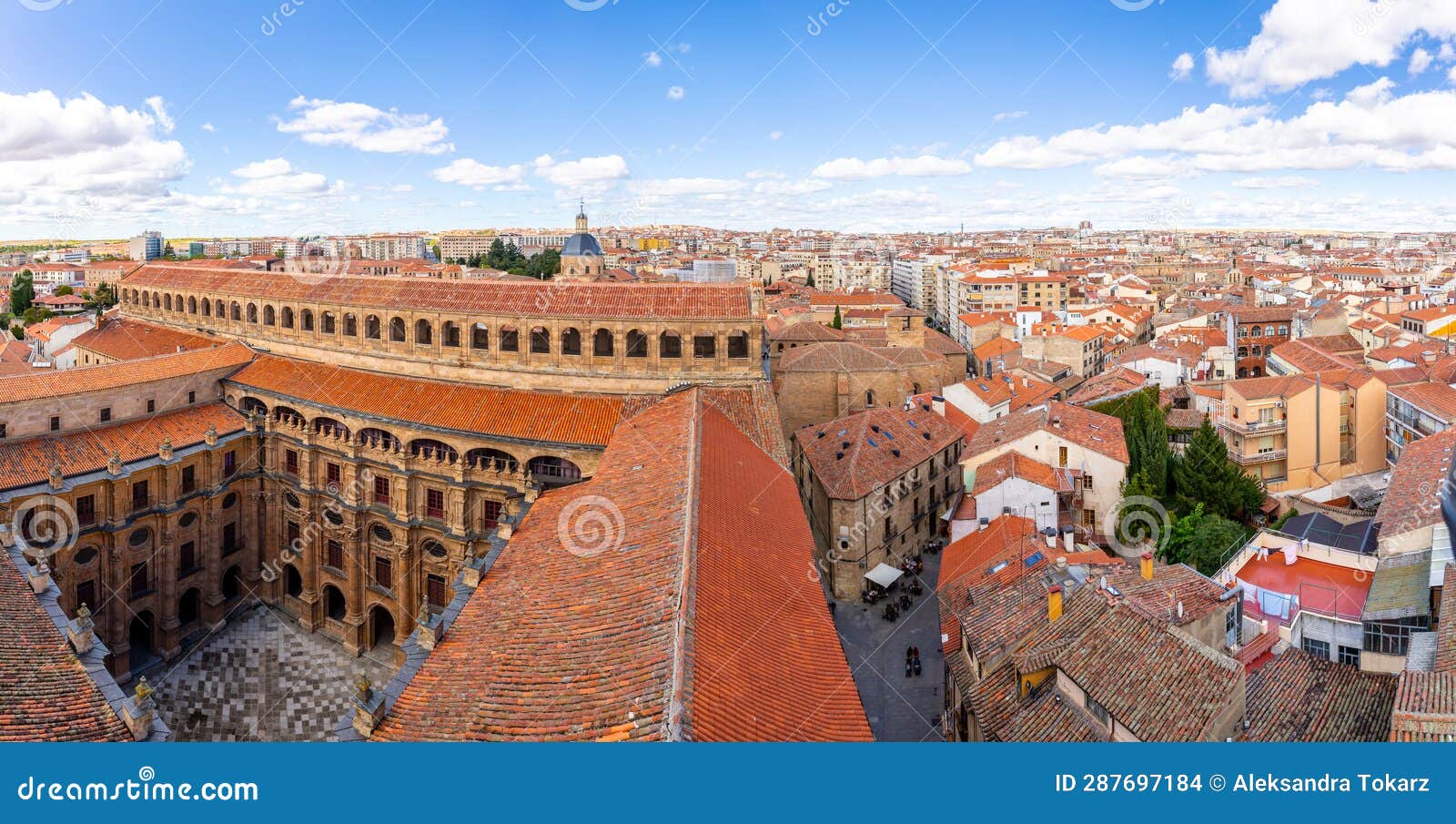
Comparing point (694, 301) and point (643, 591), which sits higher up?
point (694, 301)

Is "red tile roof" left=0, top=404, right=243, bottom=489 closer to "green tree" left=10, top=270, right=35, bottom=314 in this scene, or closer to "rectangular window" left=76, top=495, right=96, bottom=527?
"rectangular window" left=76, top=495, right=96, bottom=527

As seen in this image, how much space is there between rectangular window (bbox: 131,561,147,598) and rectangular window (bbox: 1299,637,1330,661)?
31.9 meters

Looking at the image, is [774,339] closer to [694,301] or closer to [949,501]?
[949,501]

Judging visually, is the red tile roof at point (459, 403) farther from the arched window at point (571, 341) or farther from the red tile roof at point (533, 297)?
the red tile roof at point (533, 297)

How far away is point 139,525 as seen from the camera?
27.5 m

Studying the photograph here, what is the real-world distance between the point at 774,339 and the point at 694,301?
30.0 meters

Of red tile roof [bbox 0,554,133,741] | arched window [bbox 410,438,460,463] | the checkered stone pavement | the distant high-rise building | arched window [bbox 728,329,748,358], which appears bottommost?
the checkered stone pavement

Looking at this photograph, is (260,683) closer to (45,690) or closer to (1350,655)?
(45,690)

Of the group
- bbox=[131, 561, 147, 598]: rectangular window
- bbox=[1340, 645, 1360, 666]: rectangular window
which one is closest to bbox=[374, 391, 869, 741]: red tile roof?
bbox=[1340, 645, 1360, 666]: rectangular window

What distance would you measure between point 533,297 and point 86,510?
1447 centimetres

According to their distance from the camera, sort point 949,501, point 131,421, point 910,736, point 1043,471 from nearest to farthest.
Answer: point 910,736
point 131,421
point 1043,471
point 949,501

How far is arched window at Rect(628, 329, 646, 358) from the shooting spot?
1030 inches

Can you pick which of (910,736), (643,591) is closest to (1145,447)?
(910,736)

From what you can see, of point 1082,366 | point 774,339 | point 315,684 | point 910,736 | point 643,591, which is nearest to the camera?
point 643,591
